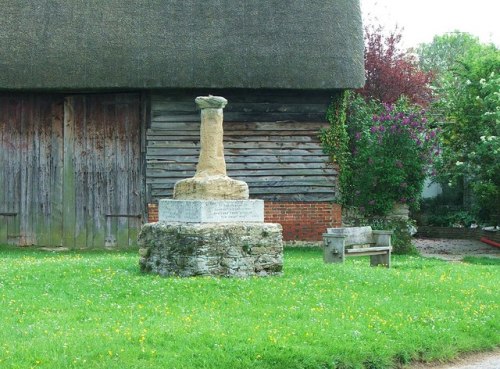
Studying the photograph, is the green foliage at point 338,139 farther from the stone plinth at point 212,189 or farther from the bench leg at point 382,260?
the stone plinth at point 212,189

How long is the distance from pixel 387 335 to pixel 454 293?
302 centimetres

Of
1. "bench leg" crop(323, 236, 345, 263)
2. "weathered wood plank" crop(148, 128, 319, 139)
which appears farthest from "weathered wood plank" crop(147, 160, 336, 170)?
"bench leg" crop(323, 236, 345, 263)

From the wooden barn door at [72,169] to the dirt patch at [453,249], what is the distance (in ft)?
23.0

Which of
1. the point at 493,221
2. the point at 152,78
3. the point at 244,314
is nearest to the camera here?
the point at 244,314

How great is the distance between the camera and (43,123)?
862 inches

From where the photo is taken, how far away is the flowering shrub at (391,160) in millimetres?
21938

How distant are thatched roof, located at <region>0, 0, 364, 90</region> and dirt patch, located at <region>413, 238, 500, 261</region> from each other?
14.5 ft

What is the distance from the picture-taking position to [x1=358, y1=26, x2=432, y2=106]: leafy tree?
1244 inches

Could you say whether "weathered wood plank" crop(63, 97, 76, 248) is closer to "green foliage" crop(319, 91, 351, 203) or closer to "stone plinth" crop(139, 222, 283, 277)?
"green foliage" crop(319, 91, 351, 203)

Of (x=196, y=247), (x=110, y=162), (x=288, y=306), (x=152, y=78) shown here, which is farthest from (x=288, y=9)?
(x=288, y=306)

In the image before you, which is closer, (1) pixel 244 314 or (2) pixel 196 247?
(1) pixel 244 314

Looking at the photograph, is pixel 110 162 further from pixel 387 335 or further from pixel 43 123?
pixel 387 335

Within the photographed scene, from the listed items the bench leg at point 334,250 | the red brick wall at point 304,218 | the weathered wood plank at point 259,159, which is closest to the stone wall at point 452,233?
the red brick wall at point 304,218

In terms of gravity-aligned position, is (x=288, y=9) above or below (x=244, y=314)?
above
